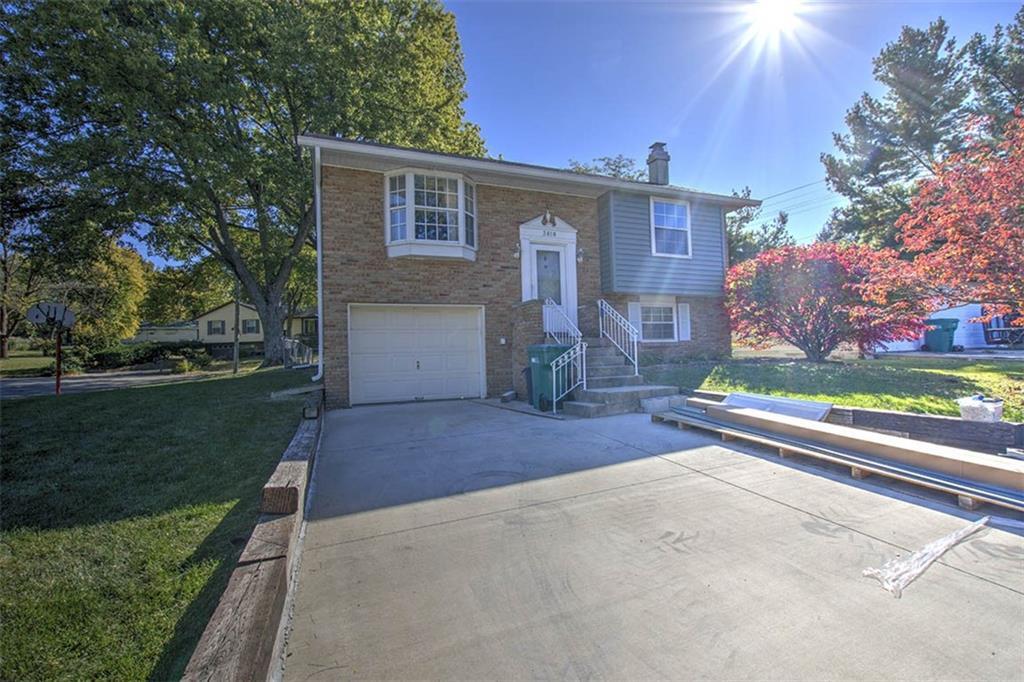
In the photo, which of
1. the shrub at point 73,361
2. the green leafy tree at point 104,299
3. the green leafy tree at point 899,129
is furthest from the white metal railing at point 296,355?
the green leafy tree at point 899,129

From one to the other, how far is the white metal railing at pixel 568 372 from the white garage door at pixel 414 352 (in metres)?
2.85

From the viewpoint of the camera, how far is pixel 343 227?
9625 mm

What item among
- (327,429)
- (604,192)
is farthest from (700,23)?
(327,429)

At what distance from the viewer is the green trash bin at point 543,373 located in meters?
8.46

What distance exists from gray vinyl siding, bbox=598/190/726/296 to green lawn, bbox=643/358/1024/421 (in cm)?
249

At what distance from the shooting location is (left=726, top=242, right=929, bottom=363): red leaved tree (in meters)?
Result: 9.70

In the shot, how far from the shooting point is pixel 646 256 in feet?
40.1

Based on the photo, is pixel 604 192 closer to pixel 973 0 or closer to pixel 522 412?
pixel 522 412

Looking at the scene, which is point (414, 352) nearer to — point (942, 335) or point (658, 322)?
point (658, 322)

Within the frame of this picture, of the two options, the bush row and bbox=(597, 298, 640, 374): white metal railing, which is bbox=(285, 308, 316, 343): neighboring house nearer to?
the bush row

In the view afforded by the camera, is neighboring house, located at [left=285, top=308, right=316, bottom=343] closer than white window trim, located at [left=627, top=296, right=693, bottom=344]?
No

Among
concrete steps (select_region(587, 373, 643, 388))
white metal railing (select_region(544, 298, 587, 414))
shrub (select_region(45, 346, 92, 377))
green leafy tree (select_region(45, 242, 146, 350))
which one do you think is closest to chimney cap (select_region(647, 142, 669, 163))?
white metal railing (select_region(544, 298, 587, 414))

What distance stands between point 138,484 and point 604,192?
36.5 ft

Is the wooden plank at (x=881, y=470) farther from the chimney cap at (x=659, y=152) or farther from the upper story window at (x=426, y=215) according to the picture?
the chimney cap at (x=659, y=152)
